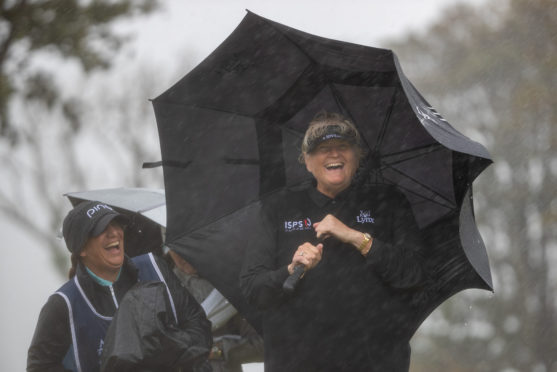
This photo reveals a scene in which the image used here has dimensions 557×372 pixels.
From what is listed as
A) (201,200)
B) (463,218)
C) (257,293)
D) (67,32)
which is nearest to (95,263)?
(201,200)

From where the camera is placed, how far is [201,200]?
3559 mm

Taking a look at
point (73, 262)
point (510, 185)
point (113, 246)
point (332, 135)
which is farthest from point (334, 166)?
point (510, 185)

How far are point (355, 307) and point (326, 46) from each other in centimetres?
104

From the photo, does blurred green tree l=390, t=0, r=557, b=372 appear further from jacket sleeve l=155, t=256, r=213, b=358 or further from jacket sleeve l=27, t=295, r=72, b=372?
jacket sleeve l=27, t=295, r=72, b=372

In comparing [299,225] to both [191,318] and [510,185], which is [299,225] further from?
[510,185]

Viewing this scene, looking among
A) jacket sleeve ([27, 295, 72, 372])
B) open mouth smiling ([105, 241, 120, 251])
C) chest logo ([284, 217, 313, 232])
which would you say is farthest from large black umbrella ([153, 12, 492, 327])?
jacket sleeve ([27, 295, 72, 372])

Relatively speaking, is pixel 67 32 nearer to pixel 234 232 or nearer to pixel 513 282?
pixel 234 232

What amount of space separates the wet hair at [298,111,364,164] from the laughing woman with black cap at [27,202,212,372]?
0.89 m

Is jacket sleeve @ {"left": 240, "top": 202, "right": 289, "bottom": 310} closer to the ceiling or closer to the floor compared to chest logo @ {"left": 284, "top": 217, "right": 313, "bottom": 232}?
closer to the floor

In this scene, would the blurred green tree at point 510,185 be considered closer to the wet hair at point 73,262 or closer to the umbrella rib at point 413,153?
the umbrella rib at point 413,153

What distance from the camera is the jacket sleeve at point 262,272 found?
2.87m

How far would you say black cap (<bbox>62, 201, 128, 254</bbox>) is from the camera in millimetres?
3336

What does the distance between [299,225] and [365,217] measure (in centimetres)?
27

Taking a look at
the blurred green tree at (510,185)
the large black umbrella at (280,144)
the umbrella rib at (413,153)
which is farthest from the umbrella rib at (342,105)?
the blurred green tree at (510,185)
